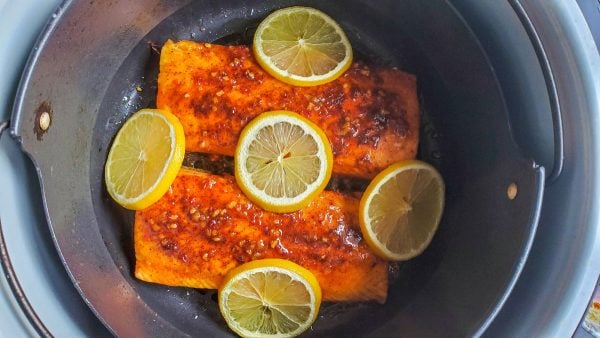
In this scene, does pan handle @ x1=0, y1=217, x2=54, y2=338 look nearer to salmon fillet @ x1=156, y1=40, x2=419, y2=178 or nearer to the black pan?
the black pan

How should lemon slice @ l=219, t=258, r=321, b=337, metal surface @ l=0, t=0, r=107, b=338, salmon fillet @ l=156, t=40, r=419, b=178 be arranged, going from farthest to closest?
salmon fillet @ l=156, t=40, r=419, b=178
lemon slice @ l=219, t=258, r=321, b=337
metal surface @ l=0, t=0, r=107, b=338

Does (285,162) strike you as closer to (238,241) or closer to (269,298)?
(238,241)

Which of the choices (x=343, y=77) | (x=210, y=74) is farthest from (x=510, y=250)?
(x=210, y=74)

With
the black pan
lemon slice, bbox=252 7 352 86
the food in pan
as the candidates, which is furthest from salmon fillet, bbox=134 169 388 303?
lemon slice, bbox=252 7 352 86

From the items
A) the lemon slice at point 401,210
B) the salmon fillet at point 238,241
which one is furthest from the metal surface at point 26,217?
the lemon slice at point 401,210

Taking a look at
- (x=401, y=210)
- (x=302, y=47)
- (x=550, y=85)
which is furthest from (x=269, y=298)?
(x=550, y=85)

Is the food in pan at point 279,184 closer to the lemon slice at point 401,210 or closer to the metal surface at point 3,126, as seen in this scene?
the lemon slice at point 401,210
